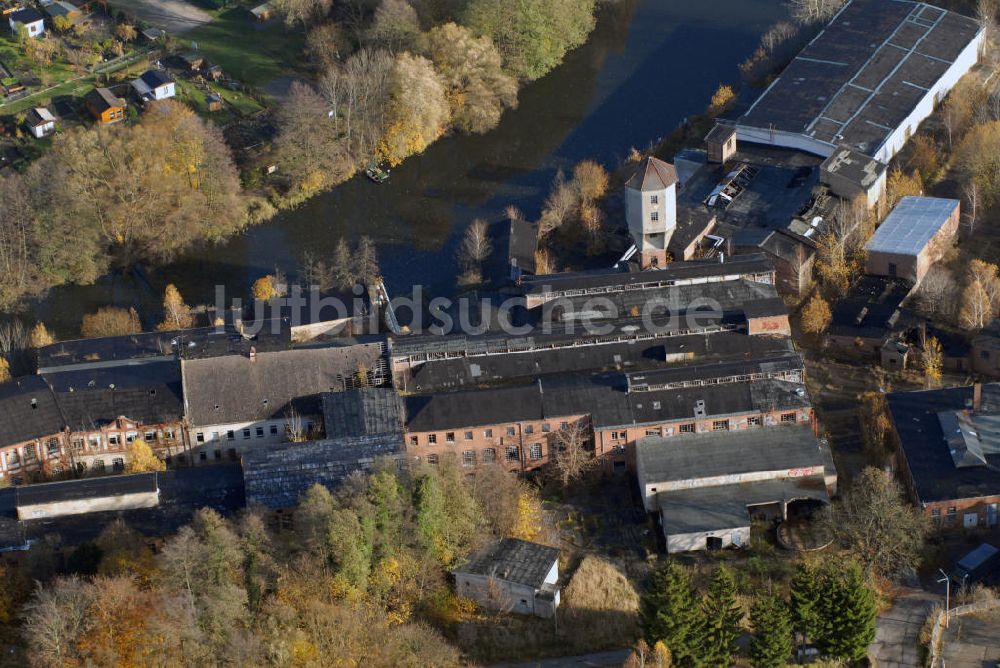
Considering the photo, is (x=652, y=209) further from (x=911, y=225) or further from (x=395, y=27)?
(x=395, y=27)

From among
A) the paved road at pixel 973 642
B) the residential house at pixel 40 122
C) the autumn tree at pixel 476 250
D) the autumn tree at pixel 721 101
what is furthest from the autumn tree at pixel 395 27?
→ the paved road at pixel 973 642

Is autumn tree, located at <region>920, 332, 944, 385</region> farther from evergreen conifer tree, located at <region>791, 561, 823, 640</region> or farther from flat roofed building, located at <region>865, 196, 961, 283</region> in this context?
evergreen conifer tree, located at <region>791, 561, 823, 640</region>

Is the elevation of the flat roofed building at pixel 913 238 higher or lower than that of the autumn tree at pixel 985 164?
lower

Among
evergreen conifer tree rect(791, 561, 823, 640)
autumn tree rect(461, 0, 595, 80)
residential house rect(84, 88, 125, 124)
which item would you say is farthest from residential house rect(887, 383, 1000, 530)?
residential house rect(84, 88, 125, 124)

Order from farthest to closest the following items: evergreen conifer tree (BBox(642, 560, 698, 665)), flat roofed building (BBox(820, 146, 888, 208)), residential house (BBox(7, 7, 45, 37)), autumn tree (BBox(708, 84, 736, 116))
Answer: residential house (BBox(7, 7, 45, 37))
autumn tree (BBox(708, 84, 736, 116))
flat roofed building (BBox(820, 146, 888, 208))
evergreen conifer tree (BBox(642, 560, 698, 665))

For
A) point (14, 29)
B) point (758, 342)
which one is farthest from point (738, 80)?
point (14, 29)

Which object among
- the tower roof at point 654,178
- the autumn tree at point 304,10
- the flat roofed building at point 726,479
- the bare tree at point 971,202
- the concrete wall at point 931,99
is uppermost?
the autumn tree at point 304,10

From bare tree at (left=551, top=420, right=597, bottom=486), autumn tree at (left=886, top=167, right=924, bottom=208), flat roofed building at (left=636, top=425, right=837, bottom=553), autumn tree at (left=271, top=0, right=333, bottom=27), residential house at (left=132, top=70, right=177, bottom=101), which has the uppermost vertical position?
autumn tree at (left=271, top=0, right=333, bottom=27)

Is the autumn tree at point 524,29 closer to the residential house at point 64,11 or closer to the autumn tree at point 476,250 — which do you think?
the autumn tree at point 476,250
